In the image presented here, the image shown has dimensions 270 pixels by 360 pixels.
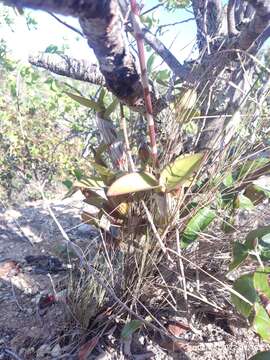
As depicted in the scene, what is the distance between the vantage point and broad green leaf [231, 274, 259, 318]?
0.77m

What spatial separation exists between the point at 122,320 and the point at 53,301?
0.79ft

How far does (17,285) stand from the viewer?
4.16 feet

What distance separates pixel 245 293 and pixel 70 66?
691 millimetres

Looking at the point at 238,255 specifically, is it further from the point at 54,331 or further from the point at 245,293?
the point at 54,331

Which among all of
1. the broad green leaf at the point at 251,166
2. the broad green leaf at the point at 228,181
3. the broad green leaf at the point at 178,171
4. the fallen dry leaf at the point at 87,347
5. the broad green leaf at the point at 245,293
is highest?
the broad green leaf at the point at 178,171

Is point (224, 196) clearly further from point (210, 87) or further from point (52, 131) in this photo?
point (52, 131)

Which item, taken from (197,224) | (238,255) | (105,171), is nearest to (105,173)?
(105,171)

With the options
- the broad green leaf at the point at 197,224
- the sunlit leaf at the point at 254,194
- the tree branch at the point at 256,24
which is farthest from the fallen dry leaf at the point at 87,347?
the tree branch at the point at 256,24

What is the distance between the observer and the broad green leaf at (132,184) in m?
0.74

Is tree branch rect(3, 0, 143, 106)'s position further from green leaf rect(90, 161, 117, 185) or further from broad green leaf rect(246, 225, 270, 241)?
broad green leaf rect(246, 225, 270, 241)

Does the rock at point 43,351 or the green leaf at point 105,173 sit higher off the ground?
the green leaf at point 105,173

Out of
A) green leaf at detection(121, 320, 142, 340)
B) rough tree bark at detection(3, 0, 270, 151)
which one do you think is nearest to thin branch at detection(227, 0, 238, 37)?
rough tree bark at detection(3, 0, 270, 151)

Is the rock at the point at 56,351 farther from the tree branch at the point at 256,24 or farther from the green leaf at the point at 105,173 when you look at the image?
the tree branch at the point at 256,24

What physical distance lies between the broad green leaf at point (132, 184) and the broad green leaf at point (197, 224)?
17cm
